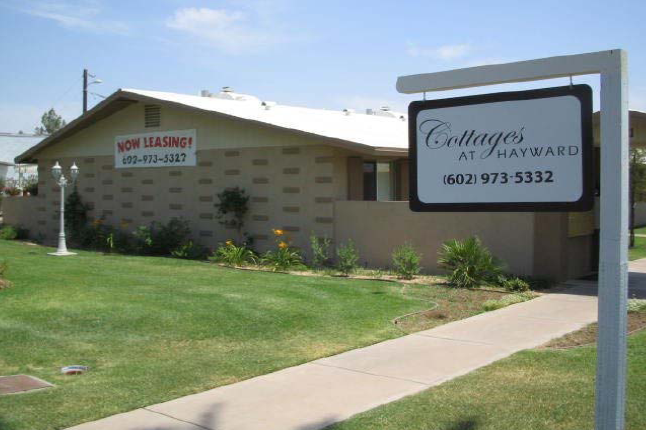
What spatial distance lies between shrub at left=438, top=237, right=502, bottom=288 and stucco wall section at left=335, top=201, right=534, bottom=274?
74 centimetres

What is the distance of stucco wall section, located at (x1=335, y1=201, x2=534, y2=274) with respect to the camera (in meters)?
14.5

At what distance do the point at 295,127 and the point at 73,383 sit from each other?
438 inches

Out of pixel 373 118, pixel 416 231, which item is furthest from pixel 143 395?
pixel 373 118

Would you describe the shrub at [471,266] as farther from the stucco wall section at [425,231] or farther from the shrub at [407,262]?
the shrub at [407,262]

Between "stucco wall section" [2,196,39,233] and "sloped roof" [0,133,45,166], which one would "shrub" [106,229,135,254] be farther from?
"sloped roof" [0,133,45,166]

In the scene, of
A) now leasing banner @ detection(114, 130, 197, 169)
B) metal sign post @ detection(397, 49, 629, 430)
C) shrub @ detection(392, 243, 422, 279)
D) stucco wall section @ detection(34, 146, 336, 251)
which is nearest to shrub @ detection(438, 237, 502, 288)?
shrub @ detection(392, 243, 422, 279)

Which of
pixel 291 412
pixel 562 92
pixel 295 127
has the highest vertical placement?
pixel 295 127

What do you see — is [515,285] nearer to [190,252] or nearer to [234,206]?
[234,206]

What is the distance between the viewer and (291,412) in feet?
20.4

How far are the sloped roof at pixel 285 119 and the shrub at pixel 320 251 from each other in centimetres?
241

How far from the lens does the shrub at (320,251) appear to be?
641 inches

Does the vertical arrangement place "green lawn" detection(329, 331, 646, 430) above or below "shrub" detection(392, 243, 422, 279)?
below

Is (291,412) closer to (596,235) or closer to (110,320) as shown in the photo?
(110,320)

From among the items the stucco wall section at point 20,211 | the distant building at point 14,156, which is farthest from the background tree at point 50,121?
the stucco wall section at point 20,211
